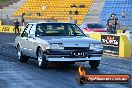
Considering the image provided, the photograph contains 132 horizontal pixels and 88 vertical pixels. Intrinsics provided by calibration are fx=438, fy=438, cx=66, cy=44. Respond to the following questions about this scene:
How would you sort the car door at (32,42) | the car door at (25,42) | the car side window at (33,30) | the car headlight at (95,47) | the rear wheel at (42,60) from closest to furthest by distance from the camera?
the car headlight at (95,47) → the rear wheel at (42,60) → the car door at (32,42) → the car side window at (33,30) → the car door at (25,42)

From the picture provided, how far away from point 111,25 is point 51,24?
1370 centimetres

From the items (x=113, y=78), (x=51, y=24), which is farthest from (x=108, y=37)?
(x=113, y=78)

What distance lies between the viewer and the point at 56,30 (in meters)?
14.2

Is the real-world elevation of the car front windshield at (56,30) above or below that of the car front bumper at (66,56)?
above

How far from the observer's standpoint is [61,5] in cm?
5453

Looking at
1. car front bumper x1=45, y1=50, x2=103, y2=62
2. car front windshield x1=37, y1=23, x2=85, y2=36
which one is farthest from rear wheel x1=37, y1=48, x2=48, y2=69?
car front windshield x1=37, y1=23, x2=85, y2=36

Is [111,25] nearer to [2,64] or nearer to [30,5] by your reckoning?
[2,64]

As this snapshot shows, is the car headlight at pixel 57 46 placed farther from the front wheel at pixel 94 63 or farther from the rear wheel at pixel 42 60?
the front wheel at pixel 94 63

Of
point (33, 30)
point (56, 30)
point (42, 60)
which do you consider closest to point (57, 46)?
point (42, 60)

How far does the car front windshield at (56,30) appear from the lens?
14172 mm

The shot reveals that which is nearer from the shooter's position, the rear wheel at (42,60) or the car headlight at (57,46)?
the car headlight at (57,46)

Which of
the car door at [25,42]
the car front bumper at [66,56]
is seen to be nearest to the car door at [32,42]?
the car door at [25,42]

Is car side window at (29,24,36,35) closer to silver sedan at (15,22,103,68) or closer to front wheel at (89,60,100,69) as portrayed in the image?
silver sedan at (15,22,103,68)

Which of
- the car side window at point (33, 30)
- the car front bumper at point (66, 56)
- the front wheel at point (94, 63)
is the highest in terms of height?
the car side window at point (33, 30)
